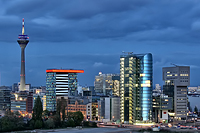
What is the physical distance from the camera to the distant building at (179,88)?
166 metres

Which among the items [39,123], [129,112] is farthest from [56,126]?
[129,112]

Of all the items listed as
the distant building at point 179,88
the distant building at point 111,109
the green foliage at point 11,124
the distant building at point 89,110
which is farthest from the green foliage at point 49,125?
the distant building at point 179,88

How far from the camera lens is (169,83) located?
16950cm

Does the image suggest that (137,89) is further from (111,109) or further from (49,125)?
(49,125)

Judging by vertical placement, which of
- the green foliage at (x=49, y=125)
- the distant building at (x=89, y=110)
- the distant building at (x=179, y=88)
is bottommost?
the green foliage at (x=49, y=125)

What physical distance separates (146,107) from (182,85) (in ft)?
100

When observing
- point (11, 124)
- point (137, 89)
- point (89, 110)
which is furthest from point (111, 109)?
point (11, 124)

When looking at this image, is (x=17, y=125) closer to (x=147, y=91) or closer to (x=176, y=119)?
(x=147, y=91)

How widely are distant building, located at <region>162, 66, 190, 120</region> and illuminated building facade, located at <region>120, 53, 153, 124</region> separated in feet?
80.3

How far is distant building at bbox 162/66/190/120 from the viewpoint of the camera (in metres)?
166

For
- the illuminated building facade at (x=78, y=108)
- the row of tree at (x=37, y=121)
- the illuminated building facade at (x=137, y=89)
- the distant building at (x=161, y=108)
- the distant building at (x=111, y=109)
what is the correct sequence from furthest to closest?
the illuminated building facade at (x=78, y=108) → the distant building at (x=111, y=109) → the distant building at (x=161, y=108) → the illuminated building facade at (x=137, y=89) → the row of tree at (x=37, y=121)

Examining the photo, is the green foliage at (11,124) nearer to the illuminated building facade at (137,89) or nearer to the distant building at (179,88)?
the illuminated building facade at (137,89)

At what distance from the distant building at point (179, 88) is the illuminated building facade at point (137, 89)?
24467mm

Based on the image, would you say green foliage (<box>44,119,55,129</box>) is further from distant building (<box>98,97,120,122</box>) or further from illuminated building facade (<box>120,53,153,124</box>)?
distant building (<box>98,97,120,122</box>)
